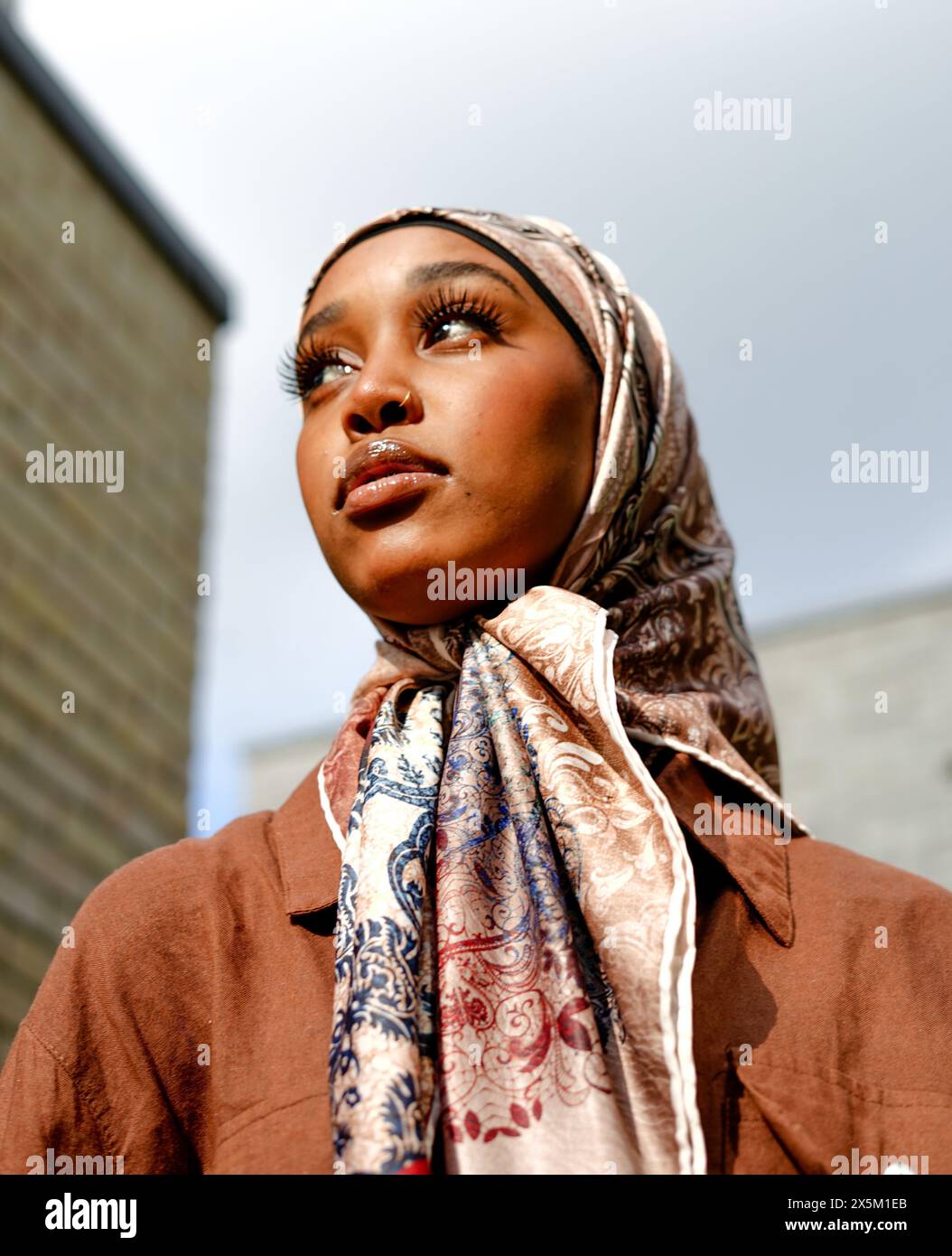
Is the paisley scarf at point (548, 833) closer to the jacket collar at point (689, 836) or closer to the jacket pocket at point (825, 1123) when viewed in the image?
the jacket collar at point (689, 836)

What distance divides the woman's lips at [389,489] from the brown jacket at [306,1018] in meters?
0.40

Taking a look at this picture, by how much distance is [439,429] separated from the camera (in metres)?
1.97

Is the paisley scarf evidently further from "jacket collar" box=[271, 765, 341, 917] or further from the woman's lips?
the woman's lips

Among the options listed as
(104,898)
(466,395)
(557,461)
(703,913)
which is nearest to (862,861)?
(703,913)

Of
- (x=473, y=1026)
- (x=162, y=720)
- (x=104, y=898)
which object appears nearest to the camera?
(x=473, y=1026)

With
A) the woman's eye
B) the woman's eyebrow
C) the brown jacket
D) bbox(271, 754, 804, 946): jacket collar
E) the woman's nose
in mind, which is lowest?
the brown jacket

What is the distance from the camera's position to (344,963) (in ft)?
5.24

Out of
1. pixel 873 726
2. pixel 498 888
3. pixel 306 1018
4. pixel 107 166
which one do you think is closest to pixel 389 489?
pixel 498 888

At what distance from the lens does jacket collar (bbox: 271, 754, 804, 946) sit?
182 cm

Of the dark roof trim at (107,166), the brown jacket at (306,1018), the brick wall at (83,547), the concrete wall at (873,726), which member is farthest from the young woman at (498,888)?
the concrete wall at (873,726)

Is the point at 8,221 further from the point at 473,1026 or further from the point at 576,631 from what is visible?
the point at 473,1026

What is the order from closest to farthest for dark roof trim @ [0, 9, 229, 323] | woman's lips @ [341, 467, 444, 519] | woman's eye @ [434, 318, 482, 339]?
woman's lips @ [341, 467, 444, 519] → woman's eye @ [434, 318, 482, 339] → dark roof trim @ [0, 9, 229, 323]

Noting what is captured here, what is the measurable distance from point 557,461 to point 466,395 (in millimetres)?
150

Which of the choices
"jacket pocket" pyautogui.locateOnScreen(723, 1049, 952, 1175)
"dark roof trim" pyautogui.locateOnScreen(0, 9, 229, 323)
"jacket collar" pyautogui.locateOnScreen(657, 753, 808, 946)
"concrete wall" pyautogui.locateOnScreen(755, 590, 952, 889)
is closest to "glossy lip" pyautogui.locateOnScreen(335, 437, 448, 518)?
"jacket collar" pyautogui.locateOnScreen(657, 753, 808, 946)
